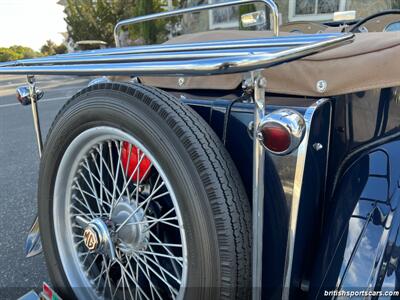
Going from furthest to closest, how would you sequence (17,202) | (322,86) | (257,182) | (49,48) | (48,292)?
(49,48), (17,202), (48,292), (322,86), (257,182)

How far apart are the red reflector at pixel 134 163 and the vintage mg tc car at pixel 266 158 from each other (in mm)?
12

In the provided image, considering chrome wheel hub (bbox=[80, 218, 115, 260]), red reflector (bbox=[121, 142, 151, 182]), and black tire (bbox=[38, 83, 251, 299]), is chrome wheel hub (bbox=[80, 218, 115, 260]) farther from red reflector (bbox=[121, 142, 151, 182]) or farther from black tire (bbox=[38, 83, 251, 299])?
black tire (bbox=[38, 83, 251, 299])

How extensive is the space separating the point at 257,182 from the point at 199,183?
0.18 m

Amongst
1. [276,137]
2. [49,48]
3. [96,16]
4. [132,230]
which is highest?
[96,16]

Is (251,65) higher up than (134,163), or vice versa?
(251,65)

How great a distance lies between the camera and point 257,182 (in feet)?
3.42

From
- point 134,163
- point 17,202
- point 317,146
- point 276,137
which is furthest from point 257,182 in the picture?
point 17,202

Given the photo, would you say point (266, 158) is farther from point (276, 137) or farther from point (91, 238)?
point (91, 238)

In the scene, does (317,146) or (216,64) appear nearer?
(216,64)

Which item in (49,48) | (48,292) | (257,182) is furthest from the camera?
(49,48)

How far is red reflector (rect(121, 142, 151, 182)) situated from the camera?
146cm

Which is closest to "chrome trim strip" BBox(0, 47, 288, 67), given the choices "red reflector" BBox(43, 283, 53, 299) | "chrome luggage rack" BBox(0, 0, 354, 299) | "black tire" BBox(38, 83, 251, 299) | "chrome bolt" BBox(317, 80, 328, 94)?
"chrome luggage rack" BBox(0, 0, 354, 299)

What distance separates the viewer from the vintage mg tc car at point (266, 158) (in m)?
1.04

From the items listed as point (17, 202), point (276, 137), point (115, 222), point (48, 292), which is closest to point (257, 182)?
point (276, 137)
